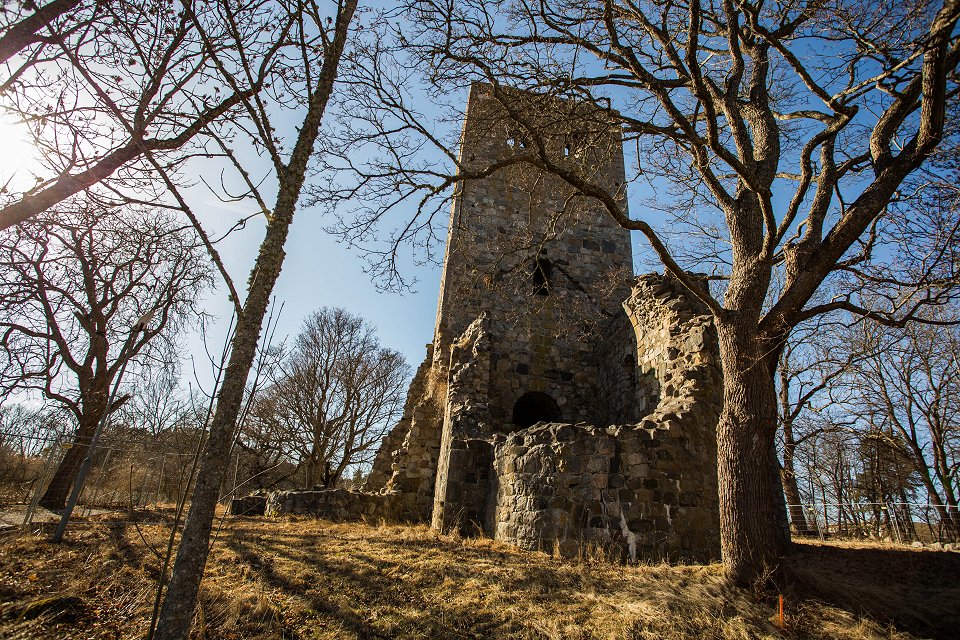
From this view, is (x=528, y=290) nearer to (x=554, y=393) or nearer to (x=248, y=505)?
(x=554, y=393)

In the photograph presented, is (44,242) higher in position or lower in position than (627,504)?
higher

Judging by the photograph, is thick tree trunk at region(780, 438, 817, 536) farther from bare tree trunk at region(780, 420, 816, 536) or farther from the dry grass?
the dry grass

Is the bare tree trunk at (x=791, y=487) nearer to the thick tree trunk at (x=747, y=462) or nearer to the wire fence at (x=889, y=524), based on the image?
the wire fence at (x=889, y=524)

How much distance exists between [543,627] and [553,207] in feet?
40.7

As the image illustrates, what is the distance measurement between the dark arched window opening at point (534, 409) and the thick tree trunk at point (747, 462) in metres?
7.00

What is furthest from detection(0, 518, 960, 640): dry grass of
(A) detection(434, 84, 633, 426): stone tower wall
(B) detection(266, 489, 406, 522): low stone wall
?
(A) detection(434, 84, 633, 426): stone tower wall

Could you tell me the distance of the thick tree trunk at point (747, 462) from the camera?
3.92 m

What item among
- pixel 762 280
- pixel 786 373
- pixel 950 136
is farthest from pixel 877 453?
pixel 762 280

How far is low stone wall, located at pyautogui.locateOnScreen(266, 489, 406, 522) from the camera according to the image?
8844mm

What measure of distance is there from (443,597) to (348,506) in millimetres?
5500

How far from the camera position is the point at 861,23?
174 inches

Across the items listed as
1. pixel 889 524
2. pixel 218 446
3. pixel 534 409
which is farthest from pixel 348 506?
pixel 889 524

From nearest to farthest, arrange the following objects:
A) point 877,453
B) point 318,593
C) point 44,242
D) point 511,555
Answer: point 318,593 < point 511,555 < point 44,242 < point 877,453

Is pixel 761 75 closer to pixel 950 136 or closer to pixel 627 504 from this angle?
pixel 950 136
